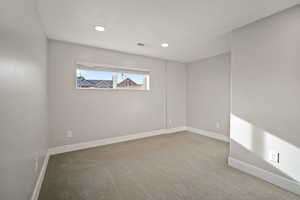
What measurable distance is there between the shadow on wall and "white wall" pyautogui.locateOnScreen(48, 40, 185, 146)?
2.24 meters

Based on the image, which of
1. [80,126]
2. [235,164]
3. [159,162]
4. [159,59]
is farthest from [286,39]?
[80,126]

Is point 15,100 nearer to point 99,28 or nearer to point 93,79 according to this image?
point 99,28

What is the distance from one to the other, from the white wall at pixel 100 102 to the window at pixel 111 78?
0.49ft

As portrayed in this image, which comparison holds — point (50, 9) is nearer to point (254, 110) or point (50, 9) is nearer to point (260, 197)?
point (254, 110)

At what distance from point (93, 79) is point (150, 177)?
8.06 feet

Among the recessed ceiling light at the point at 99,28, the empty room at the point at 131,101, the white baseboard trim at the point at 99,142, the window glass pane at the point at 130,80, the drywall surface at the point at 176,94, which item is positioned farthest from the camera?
the drywall surface at the point at 176,94

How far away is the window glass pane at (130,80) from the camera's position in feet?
11.8

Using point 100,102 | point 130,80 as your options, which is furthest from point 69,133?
point 130,80

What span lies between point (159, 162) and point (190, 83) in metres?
3.00

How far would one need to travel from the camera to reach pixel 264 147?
1903 millimetres

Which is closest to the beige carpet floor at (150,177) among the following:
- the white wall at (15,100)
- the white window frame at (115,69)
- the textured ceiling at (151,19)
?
the white wall at (15,100)

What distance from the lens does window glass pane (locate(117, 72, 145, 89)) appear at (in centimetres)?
361

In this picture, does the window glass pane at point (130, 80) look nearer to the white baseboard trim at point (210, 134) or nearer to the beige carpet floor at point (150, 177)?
the beige carpet floor at point (150, 177)

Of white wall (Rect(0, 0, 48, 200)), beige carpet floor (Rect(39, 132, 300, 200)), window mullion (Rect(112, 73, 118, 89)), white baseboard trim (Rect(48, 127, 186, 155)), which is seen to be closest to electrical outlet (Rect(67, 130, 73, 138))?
white baseboard trim (Rect(48, 127, 186, 155))
